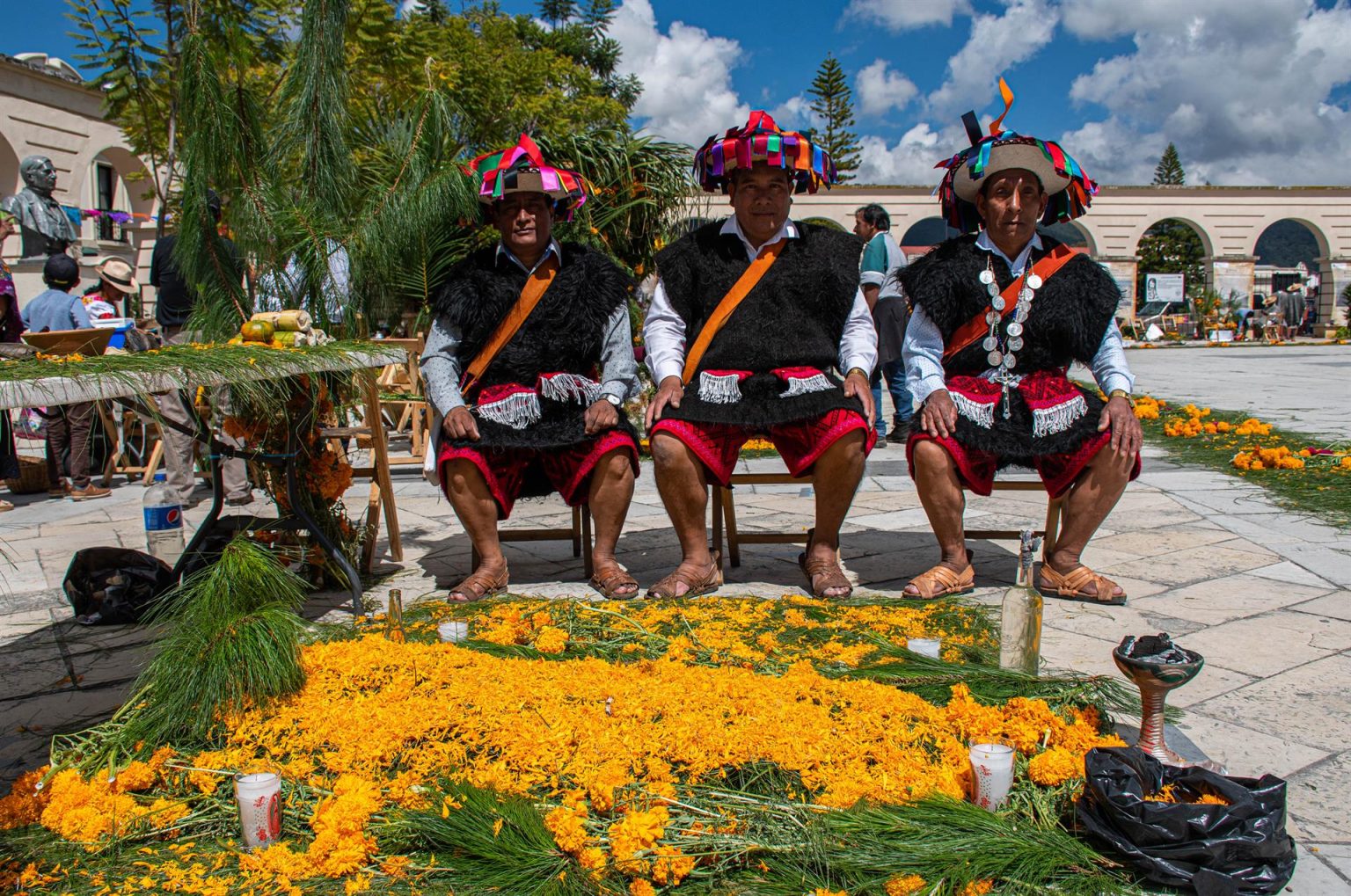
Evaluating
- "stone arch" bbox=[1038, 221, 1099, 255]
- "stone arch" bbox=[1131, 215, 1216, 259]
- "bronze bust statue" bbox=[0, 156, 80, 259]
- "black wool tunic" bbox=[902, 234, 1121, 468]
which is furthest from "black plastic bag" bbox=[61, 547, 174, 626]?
"stone arch" bbox=[1131, 215, 1216, 259]

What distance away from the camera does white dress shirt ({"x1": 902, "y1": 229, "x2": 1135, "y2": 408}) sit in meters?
3.90

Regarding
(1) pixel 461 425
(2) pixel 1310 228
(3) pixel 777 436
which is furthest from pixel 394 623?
(2) pixel 1310 228

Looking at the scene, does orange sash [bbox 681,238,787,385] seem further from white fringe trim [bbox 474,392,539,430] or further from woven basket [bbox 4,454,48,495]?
woven basket [bbox 4,454,48,495]

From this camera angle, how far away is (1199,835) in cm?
189

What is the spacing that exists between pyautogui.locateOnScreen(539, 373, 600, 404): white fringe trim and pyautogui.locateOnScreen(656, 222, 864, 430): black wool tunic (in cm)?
32

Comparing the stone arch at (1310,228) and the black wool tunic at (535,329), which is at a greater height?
the stone arch at (1310,228)

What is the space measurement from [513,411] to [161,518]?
1709 millimetres

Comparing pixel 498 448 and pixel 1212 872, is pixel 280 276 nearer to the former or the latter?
pixel 498 448

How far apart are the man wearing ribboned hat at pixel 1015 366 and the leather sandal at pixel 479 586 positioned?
158cm

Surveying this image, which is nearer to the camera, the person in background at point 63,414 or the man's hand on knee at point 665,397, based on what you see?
the man's hand on knee at point 665,397

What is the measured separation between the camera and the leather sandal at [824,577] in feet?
12.7

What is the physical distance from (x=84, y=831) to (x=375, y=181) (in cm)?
403

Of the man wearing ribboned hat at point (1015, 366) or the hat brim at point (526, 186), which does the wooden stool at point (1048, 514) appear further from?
the hat brim at point (526, 186)

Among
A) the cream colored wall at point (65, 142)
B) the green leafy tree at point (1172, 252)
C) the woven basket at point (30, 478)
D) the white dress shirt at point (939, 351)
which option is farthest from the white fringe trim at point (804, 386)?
the green leafy tree at point (1172, 252)
